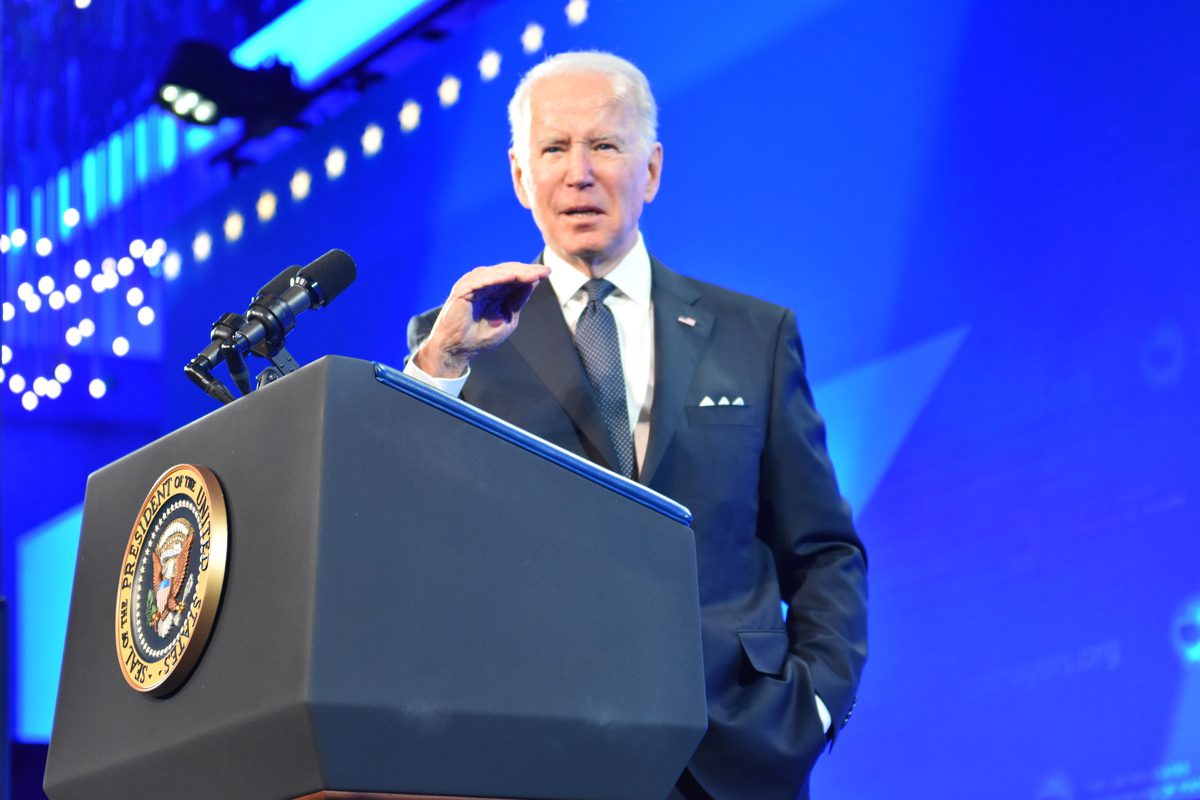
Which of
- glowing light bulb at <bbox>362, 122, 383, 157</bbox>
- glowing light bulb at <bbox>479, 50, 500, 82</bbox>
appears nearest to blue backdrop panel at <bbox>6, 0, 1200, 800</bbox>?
glowing light bulb at <bbox>479, 50, 500, 82</bbox>

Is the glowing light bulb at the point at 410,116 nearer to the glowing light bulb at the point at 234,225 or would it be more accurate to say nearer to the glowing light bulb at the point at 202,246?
the glowing light bulb at the point at 234,225

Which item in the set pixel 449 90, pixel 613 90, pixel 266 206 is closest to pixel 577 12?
pixel 449 90

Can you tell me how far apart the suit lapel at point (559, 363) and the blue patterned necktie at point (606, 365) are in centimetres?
2

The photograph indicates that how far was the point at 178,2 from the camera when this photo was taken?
428 centimetres

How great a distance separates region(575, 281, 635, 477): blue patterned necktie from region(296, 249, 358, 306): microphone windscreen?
1.44 ft

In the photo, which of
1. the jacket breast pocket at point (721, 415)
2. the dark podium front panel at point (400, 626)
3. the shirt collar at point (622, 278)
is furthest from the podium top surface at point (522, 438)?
the shirt collar at point (622, 278)

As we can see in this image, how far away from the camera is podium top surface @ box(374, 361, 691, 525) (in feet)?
3.30

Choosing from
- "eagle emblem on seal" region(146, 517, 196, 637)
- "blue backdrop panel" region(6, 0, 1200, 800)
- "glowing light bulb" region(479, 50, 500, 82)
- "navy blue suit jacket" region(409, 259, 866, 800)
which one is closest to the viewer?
Answer: "eagle emblem on seal" region(146, 517, 196, 637)

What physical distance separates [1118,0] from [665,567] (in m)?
1.95

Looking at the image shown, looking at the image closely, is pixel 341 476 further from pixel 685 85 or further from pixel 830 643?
pixel 685 85

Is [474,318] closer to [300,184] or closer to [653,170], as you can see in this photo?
[653,170]

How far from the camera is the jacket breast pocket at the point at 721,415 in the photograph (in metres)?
1.73

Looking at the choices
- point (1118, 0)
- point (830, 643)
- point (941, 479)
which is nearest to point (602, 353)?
point (830, 643)

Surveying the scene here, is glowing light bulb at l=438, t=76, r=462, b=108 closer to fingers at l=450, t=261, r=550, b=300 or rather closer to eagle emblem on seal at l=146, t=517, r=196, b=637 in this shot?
fingers at l=450, t=261, r=550, b=300
